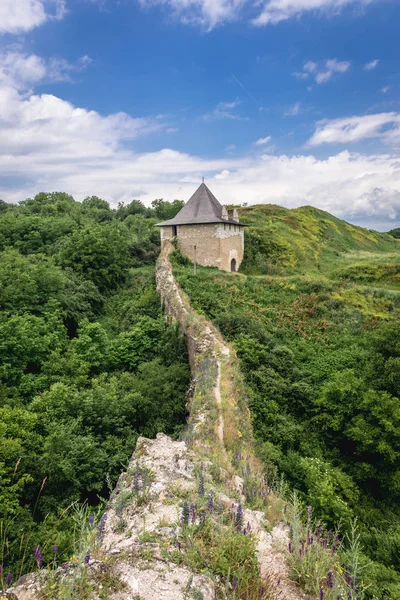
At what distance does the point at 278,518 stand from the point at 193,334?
9.82 m

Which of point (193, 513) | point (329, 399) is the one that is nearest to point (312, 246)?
Result: point (329, 399)

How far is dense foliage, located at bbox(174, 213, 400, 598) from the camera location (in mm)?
8695

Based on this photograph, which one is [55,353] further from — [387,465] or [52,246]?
[52,246]

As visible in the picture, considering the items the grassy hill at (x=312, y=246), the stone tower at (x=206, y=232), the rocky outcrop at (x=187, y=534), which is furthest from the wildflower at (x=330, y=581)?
the grassy hill at (x=312, y=246)

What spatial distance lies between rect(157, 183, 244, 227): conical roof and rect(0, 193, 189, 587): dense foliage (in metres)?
5.46

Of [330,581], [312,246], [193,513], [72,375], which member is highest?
[312,246]

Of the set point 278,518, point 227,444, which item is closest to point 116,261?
point 227,444

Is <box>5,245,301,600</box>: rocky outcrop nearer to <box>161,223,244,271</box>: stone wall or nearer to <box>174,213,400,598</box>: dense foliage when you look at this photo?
<box>174,213,400,598</box>: dense foliage

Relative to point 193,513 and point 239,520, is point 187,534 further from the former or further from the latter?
point 239,520

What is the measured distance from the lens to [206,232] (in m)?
24.0

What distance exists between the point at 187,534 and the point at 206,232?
70.8 feet

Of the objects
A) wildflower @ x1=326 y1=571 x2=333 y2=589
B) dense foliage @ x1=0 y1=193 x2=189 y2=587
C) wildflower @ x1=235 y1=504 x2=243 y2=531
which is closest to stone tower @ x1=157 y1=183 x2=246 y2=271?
dense foliage @ x1=0 y1=193 x2=189 y2=587

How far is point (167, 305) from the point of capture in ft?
63.1

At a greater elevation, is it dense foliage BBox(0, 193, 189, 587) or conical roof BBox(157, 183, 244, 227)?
conical roof BBox(157, 183, 244, 227)
